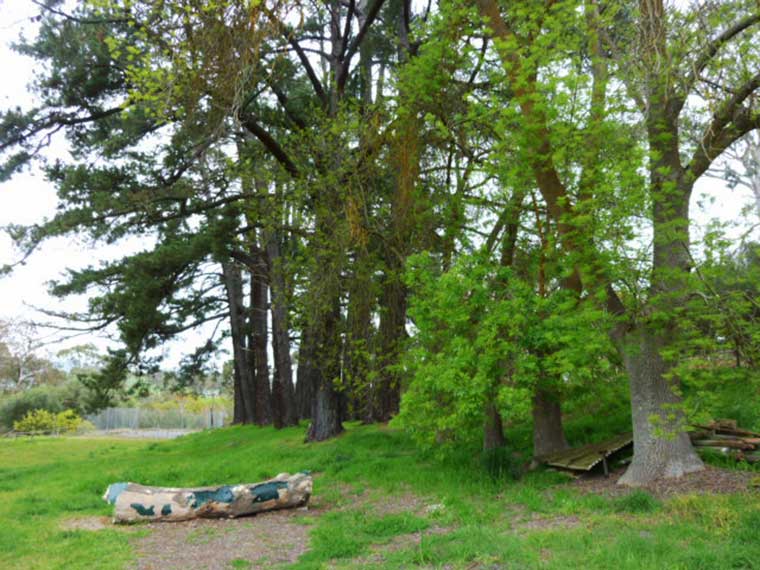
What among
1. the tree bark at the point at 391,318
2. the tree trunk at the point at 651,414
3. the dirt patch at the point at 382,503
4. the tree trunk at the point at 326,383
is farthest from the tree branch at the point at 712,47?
the tree trunk at the point at 326,383

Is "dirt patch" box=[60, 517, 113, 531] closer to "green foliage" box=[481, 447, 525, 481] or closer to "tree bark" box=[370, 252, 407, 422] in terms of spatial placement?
"tree bark" box=[370, 252, 407, 422]

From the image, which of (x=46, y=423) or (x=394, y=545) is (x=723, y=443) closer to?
(x=394, y=545)

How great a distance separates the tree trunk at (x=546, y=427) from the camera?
29.6 ft

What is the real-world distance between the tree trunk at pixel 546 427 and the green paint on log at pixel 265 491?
3.80m

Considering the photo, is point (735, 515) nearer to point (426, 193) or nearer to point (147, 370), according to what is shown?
point (426, 193)

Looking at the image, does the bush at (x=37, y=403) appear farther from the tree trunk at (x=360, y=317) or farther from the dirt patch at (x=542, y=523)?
the dirt patch at (x=542, y=523)

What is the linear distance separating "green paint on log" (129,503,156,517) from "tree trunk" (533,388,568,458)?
545 cm

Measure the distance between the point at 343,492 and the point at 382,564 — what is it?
3.90 metres

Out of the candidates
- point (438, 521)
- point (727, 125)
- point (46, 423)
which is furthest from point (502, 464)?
point (46, 423)

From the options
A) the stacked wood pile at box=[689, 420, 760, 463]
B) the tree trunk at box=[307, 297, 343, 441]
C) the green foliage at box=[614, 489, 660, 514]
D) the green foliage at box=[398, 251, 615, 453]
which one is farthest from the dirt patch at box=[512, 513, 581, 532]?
the tree trunk at box=[307, 297, 343, 441]

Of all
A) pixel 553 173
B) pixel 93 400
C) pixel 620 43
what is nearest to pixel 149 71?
pixel 553 173

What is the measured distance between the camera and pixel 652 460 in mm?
7125

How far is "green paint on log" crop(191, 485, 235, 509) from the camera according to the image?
26.3ft

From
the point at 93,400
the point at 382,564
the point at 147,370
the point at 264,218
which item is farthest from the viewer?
the point at 147,370
